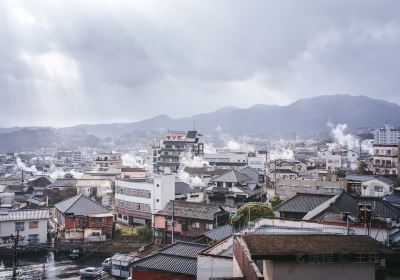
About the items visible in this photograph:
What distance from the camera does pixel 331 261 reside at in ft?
36.8

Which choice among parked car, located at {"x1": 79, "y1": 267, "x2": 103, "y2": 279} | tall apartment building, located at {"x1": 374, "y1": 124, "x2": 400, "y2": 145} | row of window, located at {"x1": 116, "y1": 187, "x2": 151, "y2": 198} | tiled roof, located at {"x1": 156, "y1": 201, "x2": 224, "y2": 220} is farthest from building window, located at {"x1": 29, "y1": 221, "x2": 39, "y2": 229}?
tall apartment building, located at {"x1": 374, "y1": 124, "x2": 400, "y2": 145}

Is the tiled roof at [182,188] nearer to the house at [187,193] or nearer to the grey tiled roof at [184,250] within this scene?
the house at [187,193]

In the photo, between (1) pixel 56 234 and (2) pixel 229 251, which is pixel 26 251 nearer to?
(1) pixel 56 234

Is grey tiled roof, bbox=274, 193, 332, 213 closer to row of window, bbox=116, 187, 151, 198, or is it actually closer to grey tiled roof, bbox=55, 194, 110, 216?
row of window, bbox=116, 187, 151, 198

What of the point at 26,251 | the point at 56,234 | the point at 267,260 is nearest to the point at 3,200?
the point at 56,234

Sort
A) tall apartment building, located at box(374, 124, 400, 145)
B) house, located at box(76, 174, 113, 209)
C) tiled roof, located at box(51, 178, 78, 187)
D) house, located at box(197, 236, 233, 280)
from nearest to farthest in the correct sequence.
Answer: house, located at box(197, 236, 233, 280) → house, located at box(76, 174, 113, 209) → tiled roof, located at box(51, 178, 78, 187) → tall apartment building, located at box(374, 124, 400, 145)

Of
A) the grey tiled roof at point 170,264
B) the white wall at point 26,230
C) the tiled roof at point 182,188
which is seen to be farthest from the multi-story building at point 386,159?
the grey tiled roof at point 170,264

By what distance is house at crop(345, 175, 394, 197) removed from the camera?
5141 cm

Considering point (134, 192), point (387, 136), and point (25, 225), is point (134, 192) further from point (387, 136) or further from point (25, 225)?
point (387, 136)

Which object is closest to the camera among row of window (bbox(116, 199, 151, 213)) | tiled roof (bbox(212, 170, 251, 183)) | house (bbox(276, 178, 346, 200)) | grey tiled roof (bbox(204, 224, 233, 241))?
grey tiled roof (bbox(204, 224, 233, 241))

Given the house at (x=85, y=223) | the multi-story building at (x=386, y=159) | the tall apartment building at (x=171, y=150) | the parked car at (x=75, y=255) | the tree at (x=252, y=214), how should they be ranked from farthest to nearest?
the tall apartment building at (x=171, y=150)
the multi-story building at (x=386, y=159)
the house at (x=85, y=223)
the parked car at (x=75, y=255)
the tree at (x=252, y=214)

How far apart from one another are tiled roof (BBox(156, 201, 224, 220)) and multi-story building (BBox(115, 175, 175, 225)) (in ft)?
18.1

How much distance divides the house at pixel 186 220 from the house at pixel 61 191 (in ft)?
82.9

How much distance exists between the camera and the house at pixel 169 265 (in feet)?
75.1
